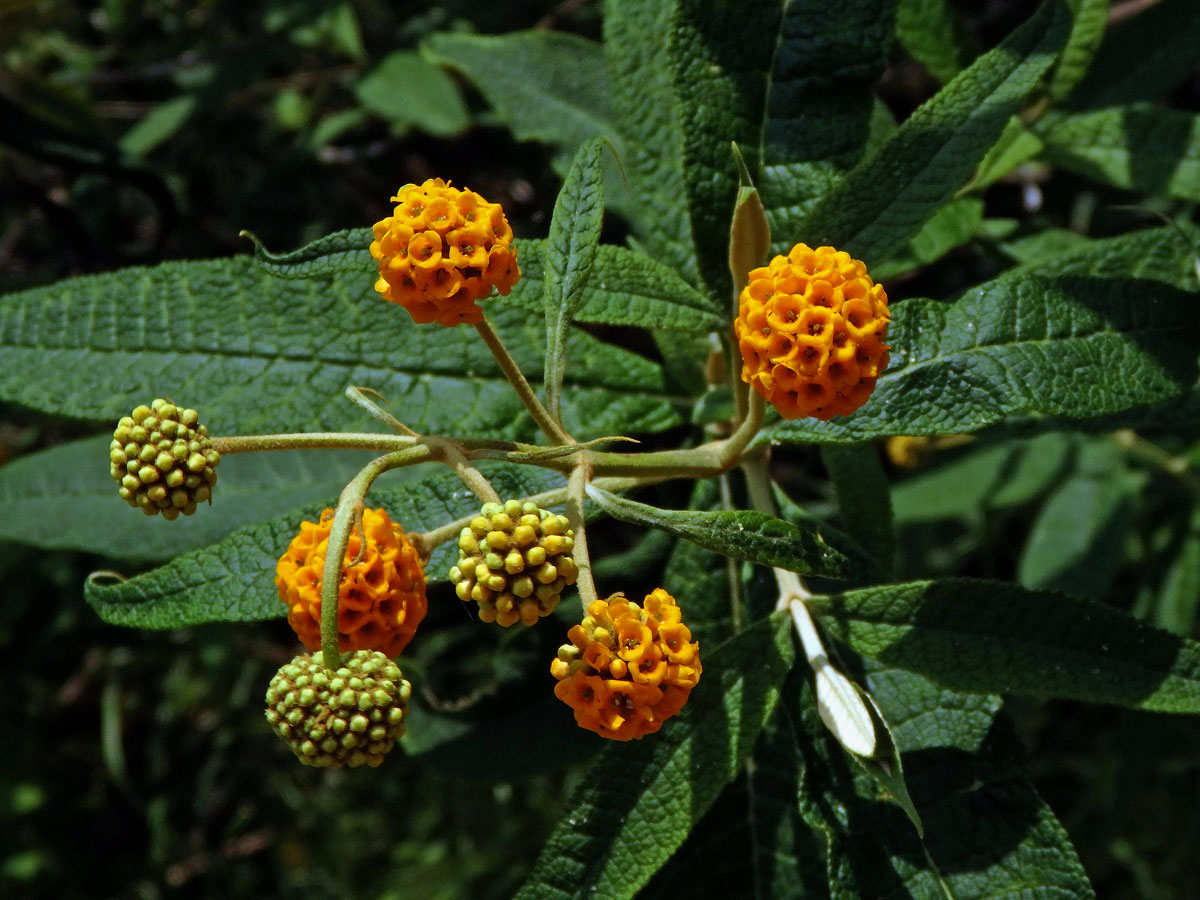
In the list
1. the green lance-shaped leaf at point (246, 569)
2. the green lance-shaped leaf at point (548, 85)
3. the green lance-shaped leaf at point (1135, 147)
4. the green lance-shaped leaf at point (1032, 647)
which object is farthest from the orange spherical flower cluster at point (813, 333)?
the green lance-shaped leaf at point (548, 85)

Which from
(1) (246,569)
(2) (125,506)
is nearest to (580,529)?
(1) (246,569)

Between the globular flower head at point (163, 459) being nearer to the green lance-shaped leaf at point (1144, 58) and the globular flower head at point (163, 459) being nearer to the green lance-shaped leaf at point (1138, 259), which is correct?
the green lance-shaped leaf at point (1138, 259)

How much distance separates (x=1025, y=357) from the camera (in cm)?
175

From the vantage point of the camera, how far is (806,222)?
1.96 m

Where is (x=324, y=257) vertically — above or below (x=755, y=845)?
above

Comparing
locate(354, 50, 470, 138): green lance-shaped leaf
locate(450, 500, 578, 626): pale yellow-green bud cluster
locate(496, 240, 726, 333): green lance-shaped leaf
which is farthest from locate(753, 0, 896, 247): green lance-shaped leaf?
locate(354, 50, 470, 138): green lance-shaped leaf

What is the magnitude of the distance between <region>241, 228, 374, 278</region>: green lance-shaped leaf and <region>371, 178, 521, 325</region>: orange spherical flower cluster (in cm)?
9

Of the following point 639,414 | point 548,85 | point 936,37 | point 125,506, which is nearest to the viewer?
point 639,414

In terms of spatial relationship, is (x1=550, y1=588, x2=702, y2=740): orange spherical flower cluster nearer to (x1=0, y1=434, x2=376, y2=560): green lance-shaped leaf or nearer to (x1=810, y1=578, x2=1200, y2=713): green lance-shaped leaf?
(x1=810, y1=578, x2=1200, y2=713): green lance-shaped leaf

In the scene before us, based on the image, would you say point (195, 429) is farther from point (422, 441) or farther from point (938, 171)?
point (938, 171)

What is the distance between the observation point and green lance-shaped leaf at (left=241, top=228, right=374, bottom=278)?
1.63 m

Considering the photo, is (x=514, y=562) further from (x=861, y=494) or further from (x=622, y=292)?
(x=861, y=494)

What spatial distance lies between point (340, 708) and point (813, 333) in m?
0.79

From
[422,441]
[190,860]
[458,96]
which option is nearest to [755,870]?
[422,441]
